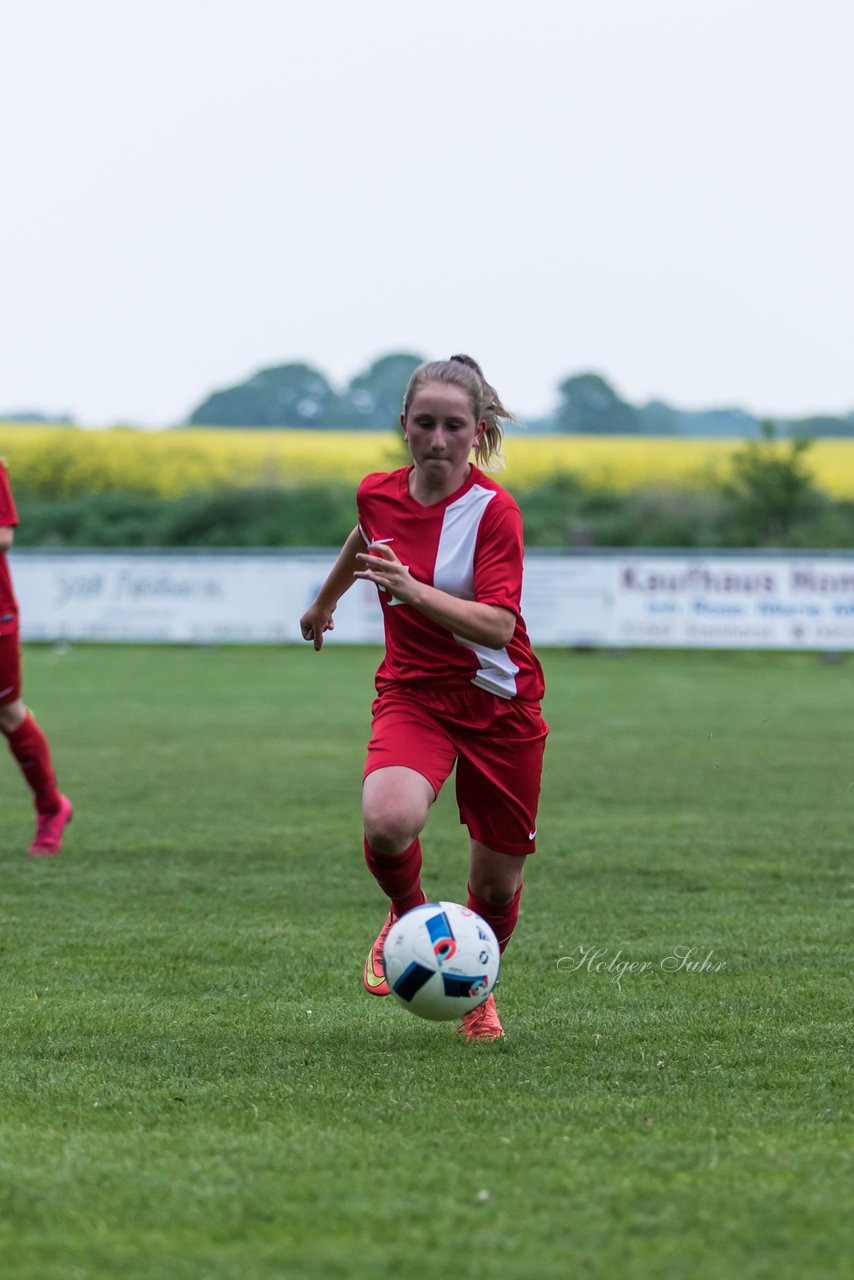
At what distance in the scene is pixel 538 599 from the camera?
2205 cm

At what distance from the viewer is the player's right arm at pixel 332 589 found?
486 cm

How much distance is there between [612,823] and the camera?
8555 mm

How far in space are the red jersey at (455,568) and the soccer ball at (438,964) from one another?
0.68 meters

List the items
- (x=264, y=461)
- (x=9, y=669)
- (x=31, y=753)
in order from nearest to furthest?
(x=9, y=669), (x=31, y=753), (x=264, y=461)

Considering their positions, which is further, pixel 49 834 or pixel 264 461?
pixel 264 461

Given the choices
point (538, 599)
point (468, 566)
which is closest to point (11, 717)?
point (468, 566)

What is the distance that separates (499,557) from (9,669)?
376 cm

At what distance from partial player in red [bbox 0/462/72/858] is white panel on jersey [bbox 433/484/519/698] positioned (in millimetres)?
3480

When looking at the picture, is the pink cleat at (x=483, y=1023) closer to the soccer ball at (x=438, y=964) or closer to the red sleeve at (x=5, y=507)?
the soccer ball at (x=438, y=964)

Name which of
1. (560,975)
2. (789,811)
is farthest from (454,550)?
(789,811)

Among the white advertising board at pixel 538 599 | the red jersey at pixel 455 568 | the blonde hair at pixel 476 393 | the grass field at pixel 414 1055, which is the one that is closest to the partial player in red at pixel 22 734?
the grass field at pixel 414 1055

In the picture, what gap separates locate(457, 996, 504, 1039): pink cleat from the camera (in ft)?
14.5

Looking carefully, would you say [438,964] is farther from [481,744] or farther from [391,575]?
[391,575]

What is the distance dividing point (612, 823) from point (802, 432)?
24.5 m
